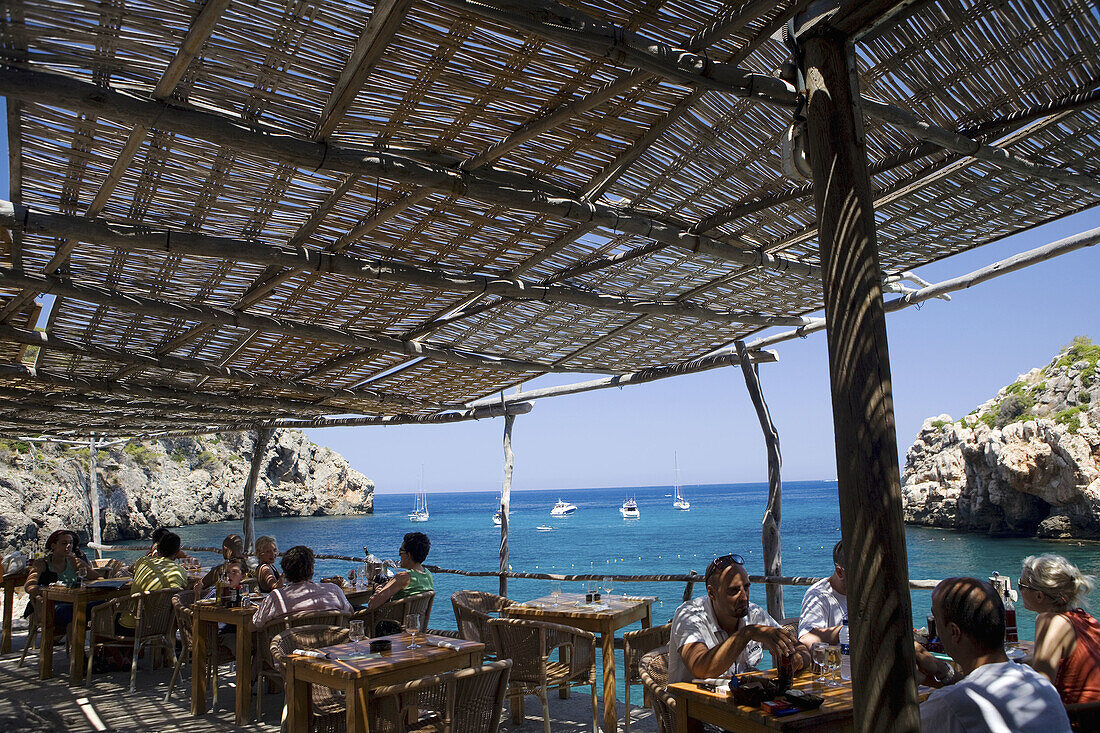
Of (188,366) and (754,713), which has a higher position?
(188,366)

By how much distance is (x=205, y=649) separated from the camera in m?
5.66

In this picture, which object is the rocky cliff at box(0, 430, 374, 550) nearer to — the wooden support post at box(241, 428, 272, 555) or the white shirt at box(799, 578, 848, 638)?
the wooden support post at box(241, 428, 272, 555)

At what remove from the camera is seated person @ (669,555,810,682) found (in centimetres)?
312

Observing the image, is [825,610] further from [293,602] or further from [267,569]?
[267,569]

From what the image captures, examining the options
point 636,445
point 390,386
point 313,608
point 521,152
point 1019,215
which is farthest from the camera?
point 636,445

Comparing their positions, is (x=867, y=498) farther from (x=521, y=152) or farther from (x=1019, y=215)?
(x=1019, y=215)

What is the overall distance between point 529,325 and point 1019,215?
3.52 m

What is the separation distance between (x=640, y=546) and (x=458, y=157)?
52.9 m

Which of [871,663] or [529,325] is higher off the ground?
[529,325]

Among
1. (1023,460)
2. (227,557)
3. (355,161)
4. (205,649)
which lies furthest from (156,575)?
(1023,460)

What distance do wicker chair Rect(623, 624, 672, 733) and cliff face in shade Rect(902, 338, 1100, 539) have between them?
31059 mm

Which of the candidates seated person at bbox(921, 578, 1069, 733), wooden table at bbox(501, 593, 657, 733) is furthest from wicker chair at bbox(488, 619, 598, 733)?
seated person at bbox(921, 578, 1069, 733)

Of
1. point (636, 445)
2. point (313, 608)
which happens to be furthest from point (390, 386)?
point (636, 445)

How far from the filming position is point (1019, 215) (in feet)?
15.4
